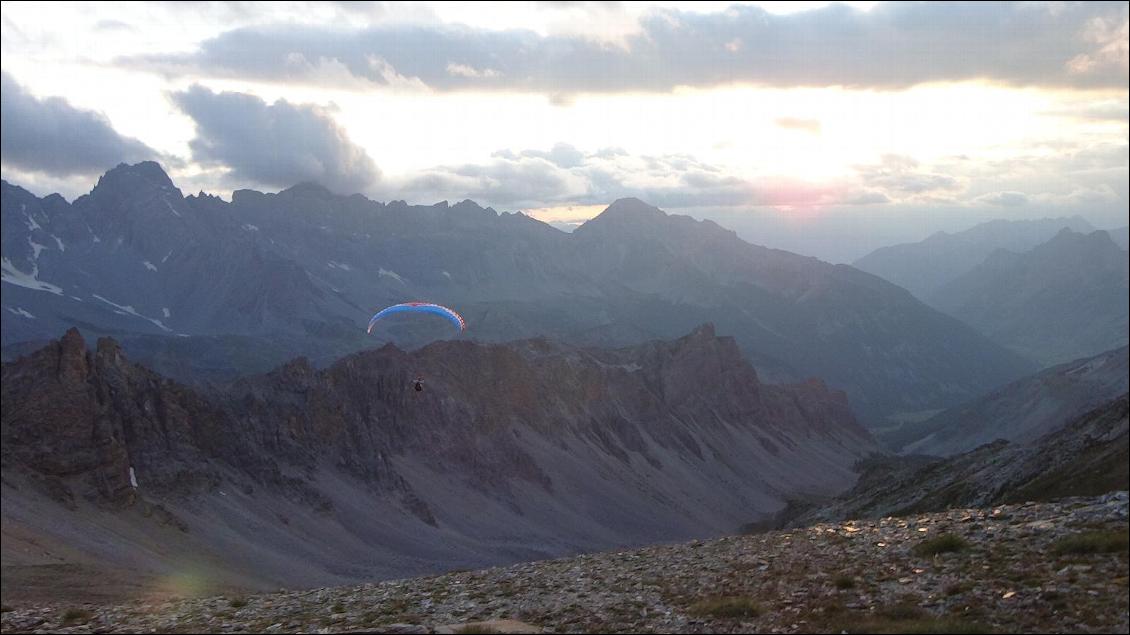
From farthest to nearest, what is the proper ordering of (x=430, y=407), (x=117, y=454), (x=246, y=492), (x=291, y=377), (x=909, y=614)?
(x=430, y=407) → (x=291, y=377) → (x=246, y=492) → (x=117, y=454) → (x=909, y=614)

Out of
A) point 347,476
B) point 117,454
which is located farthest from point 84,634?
point 347,476

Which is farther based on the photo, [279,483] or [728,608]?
[279,483]

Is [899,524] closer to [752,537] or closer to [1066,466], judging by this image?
[752,537]

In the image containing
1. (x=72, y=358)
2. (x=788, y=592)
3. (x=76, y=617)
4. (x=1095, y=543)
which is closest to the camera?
(x=1095, y=543)

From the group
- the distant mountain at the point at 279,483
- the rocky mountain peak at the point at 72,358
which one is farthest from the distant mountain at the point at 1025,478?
the rocky mountain peak at the point at 72,358

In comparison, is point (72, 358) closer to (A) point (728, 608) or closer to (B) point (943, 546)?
(A) point (728, 608)

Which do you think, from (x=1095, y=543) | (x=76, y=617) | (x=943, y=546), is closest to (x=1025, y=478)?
(x=943, y=546)

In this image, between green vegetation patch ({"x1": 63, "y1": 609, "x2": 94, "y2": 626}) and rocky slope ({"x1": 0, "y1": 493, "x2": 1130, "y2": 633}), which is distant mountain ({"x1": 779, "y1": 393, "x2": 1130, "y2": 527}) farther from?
green vegetation patch ({"x1": 63, "y1": 609, "x2": 94, "y2": 626})
